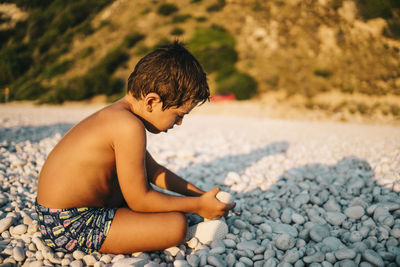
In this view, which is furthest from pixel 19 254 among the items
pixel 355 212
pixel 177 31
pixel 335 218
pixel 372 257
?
pixel 177 31

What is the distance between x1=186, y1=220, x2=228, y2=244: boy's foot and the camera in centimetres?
197

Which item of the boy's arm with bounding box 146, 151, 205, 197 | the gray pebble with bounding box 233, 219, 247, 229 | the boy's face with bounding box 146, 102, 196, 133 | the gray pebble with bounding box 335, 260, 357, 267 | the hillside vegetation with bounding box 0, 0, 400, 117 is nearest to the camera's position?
the gray pebble with bounding box 335, 260, 357, 267

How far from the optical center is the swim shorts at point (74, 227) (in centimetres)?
175

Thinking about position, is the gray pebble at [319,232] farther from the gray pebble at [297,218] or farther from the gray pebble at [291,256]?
the gray pebble at [291,256]

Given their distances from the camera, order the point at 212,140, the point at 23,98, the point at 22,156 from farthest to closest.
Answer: the point at 23,98 < the point at 212,140 < the point at 22,156

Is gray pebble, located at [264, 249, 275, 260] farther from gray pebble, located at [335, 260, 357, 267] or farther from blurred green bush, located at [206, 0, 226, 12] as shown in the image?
blurred green bush, located at [206, 0, 226, 12]

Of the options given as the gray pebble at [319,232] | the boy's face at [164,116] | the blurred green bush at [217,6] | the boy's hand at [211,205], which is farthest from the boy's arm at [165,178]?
the blurred green bush at [217,6]

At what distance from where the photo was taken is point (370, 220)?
210cm

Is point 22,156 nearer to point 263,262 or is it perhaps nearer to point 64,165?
point 64,165

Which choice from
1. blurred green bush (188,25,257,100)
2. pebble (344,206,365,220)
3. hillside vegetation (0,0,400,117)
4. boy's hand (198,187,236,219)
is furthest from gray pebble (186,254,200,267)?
blurred green bush (188,25,257,100)

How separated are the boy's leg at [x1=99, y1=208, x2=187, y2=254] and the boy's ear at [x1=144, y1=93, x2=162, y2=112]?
2.41 ft

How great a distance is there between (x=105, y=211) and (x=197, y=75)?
1.14 meters

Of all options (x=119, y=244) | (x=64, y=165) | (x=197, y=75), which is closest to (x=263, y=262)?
(x=119, y=244)

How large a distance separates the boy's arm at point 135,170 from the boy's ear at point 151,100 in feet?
0.57
